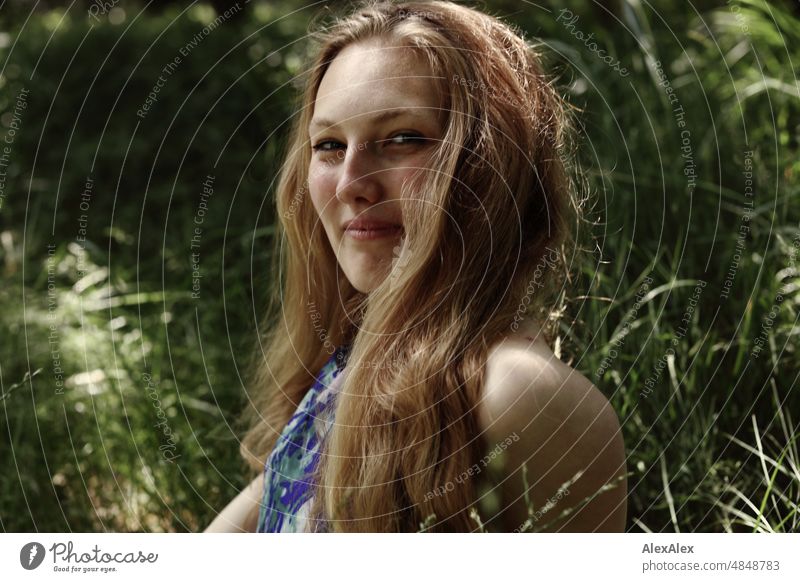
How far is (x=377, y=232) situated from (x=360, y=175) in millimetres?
93

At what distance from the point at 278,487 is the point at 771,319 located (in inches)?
45.5

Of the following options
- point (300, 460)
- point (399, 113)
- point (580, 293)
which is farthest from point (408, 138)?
point (580, 293)

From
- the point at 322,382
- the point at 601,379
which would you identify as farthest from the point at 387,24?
the point at 601,379

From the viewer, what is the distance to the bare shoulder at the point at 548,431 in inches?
46.1

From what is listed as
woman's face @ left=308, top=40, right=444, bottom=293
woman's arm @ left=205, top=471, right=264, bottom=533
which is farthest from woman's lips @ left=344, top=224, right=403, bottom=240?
woman's arm @ left=205, top=471, right=264, bottom=533

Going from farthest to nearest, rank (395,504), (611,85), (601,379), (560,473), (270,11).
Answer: (270,11)
(611,85)
(601,379)
(395,504)
(560,473)

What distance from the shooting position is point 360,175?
1.32 meters

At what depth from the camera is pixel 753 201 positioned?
92.5 inches

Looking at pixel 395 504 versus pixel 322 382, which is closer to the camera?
pixel 395 504

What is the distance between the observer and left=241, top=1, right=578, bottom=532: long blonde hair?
1.26 meters

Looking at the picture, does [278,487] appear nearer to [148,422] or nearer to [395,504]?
[395,504]
